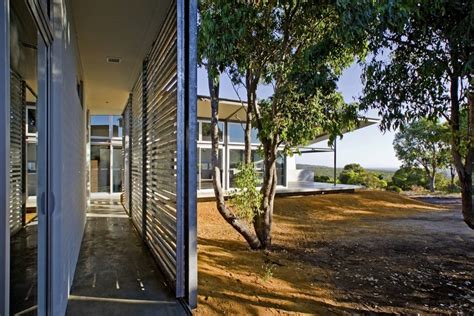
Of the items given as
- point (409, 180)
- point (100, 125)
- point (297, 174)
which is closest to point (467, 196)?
point (100, 125)

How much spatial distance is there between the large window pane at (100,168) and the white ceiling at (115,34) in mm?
5061

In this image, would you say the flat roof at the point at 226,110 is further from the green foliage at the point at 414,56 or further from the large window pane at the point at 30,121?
the large window pane at the point at 30,121

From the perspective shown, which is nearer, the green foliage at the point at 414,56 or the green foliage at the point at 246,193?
the green foliage at the point at 414,56

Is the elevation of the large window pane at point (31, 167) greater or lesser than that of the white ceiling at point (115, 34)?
lesser

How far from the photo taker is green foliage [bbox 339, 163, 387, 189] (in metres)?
19.6

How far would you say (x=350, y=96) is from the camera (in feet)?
18.6

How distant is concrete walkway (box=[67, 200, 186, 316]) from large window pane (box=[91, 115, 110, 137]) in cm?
662

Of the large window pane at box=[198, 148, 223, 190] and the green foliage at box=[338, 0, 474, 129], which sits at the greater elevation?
the green foliage at box=[338, 0, 474, 129]

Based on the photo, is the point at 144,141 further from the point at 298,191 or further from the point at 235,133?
the point at 298,191

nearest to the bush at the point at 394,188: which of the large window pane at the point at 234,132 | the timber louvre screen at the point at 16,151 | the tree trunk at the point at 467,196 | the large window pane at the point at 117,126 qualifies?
the large window pane at the point at 234,132

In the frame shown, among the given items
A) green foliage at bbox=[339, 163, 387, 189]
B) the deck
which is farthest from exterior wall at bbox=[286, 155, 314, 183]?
green foliage at bbox=[339, 163, 387, 189]

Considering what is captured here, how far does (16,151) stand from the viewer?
1518 millimetres

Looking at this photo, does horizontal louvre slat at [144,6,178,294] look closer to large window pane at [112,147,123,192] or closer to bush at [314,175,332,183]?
large window pane at [112,147,123,192]

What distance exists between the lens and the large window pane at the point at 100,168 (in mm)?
11461
